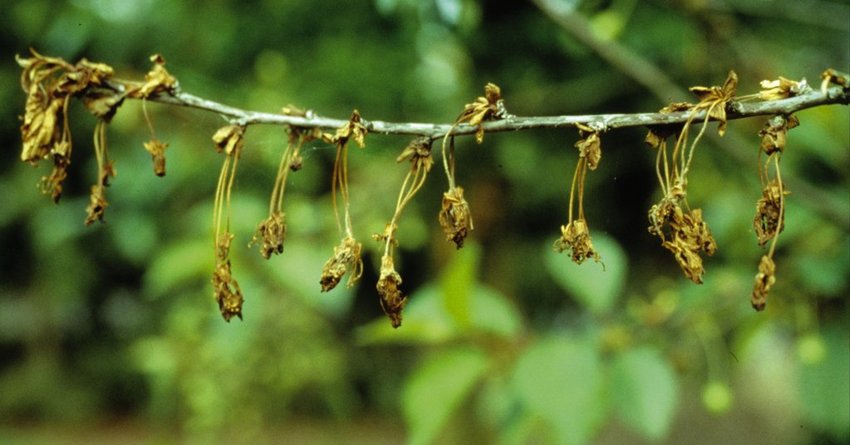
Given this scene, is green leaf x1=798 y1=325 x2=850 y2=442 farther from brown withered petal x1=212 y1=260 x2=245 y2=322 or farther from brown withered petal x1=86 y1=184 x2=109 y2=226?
brown withered petal x1=86 y1=184 x2=109 y2=226

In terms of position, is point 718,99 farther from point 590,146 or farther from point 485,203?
point 485,203

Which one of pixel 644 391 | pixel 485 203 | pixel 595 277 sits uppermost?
pixel 485 203

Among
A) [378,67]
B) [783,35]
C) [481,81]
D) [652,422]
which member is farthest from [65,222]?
[783,35]

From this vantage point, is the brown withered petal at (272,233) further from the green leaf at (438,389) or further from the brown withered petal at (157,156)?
the green leaf at (438,389)

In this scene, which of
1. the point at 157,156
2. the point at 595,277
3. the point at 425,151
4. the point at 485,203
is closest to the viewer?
the point at 425,151

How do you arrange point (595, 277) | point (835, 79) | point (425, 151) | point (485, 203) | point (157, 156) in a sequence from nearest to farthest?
point (835, 79) → point (425, 151) → point (157, 156) → point (595, 277) → point (485, 203)

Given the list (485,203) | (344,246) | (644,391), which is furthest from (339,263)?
(485,203)
